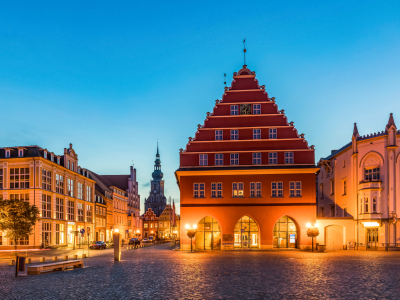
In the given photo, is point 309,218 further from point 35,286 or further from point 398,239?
point 35,286

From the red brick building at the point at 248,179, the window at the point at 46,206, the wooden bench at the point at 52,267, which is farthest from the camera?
the window at the point at 46,206

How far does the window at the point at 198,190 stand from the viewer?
5031 cm

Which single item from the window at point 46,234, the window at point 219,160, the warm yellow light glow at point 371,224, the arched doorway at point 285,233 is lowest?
the window at point 46,234

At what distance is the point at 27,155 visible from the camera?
5966 centimetres

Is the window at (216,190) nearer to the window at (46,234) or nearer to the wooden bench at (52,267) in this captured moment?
the wooden bench at (52,267)

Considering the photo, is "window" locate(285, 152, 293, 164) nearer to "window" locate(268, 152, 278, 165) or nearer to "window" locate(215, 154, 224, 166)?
"window" locate(268, 152, 278, 165)

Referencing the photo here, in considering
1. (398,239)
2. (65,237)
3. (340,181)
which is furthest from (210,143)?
(65,237)

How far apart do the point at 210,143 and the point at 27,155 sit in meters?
26.7

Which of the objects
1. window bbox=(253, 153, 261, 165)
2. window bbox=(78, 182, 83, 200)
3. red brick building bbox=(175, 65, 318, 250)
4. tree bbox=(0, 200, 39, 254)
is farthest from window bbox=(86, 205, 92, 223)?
window bbox=(253, 153, 261, 165)

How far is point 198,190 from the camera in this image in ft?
165

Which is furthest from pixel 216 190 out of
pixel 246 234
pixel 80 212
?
pixel 80 212

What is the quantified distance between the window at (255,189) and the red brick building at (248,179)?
0.27 ft

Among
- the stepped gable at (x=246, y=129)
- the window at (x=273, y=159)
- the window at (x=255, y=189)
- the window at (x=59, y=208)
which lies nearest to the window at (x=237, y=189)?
the window at (x=255, y=189)

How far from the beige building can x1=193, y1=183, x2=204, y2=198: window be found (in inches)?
544
